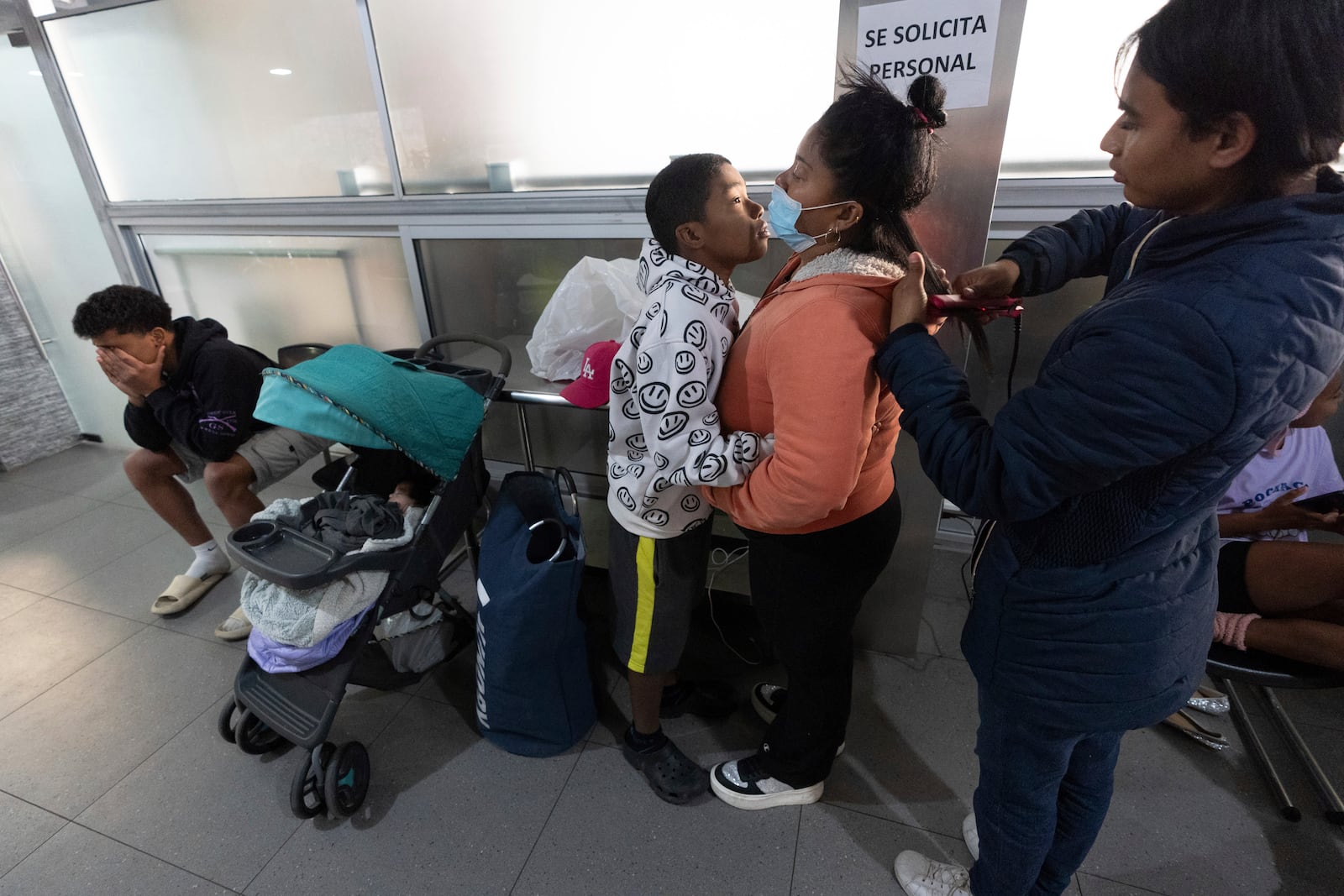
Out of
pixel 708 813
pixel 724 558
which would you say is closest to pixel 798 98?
pixel 724 558

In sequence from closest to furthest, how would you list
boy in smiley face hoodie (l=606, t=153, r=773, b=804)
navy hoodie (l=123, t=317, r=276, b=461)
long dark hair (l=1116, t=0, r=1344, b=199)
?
long dark hair (l=1116, t=0, r=1344, b=199)
boy in smiley face hoodie (l=606, t=153, r=773, b=804)
navy hoodie (l=123, t=317, r=276, b=461)

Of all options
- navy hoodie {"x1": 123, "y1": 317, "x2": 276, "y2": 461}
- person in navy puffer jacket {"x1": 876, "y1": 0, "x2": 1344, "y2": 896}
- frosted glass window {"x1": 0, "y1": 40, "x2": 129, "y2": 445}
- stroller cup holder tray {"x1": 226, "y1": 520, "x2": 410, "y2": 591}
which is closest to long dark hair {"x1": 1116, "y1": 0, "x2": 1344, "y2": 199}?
person in navy puffer jacket {"x1": 876, "y1": 0, "x2": 1344, "y2": 896}

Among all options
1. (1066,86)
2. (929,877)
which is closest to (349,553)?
(929,877)

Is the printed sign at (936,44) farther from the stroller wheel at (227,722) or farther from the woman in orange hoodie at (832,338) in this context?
the stroller wheel at (227,722)

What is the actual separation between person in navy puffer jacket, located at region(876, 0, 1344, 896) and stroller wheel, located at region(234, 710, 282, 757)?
170 centimetres

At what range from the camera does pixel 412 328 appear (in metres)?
2.56

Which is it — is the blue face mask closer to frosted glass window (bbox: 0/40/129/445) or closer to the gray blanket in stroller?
the gray blanket in stroller

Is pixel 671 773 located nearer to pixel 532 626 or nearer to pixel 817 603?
pixel 532 626

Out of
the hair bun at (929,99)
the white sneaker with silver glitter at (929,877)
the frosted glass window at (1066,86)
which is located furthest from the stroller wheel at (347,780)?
the frosted glass window at (1066,86)

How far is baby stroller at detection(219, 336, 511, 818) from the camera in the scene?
134cm

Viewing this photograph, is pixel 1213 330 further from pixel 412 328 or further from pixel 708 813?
pixel 412 328

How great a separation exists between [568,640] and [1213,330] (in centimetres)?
133

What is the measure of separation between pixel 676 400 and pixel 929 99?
0.55 meters

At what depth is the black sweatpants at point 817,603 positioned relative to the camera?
1.10 meters
